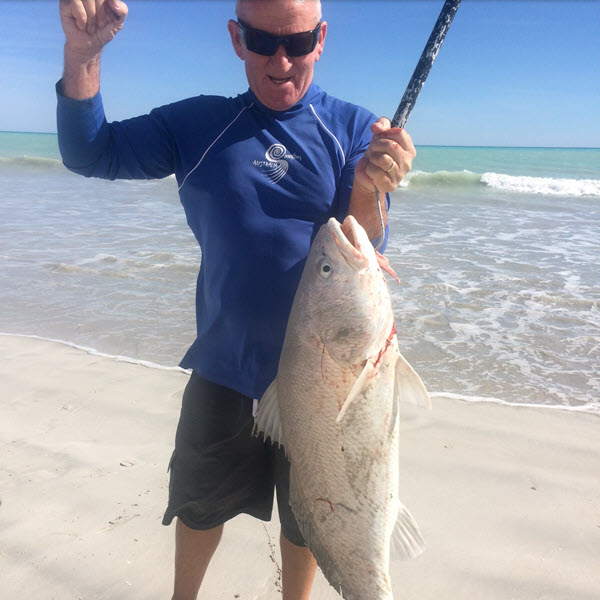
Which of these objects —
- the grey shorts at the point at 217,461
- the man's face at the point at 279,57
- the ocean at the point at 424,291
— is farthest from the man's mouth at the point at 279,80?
the ocean at the point at 424,291

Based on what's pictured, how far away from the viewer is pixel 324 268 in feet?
6.44

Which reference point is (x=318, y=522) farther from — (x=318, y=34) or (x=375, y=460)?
(x=318, y=34)

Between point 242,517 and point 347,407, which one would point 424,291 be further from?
point 347,407

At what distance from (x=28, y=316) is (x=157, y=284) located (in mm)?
1886

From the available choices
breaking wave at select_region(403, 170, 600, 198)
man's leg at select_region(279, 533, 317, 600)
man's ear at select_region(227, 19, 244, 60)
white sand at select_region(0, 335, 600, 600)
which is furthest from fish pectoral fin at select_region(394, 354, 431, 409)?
breaking wave at select_region(403, 170, 600, 198)

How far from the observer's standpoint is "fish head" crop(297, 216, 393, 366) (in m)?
1.87

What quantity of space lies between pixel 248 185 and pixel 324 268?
0.52 m

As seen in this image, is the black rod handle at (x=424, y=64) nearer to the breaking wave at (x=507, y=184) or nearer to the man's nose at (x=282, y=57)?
the man's nose at (x=282, y=57)

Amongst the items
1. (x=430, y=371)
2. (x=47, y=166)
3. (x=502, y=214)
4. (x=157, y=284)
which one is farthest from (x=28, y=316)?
(x=47, y=166)

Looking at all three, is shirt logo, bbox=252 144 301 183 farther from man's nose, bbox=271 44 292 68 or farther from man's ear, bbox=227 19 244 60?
man's ear, bbox=227 19 244 60

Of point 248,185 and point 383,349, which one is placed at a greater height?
point 248,185

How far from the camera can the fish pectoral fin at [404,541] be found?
2.01 meters

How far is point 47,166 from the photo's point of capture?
99.9ft

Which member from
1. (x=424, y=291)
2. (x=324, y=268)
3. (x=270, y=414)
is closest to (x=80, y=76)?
(x=324, y=268)
